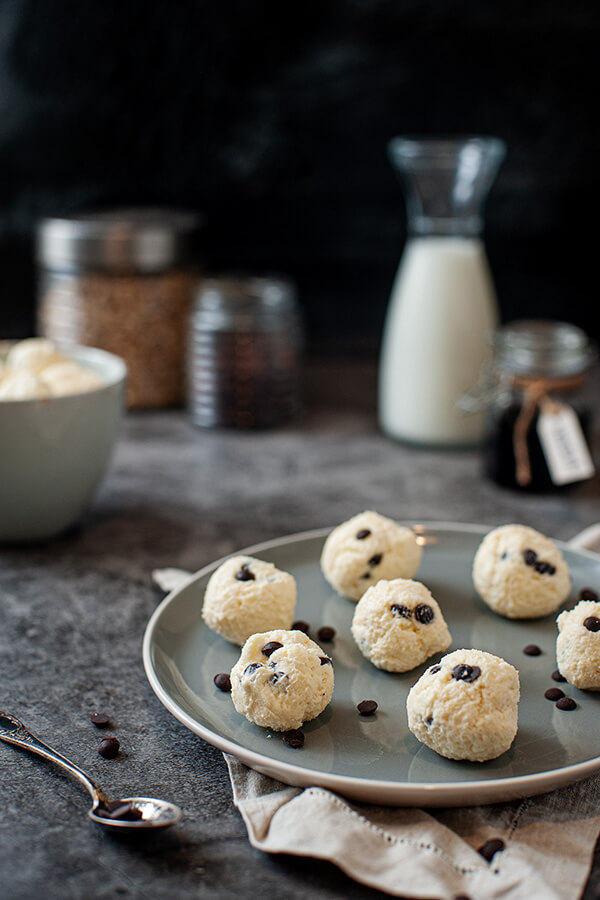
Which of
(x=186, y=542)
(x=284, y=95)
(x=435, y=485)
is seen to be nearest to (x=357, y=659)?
(x=186, y=542)

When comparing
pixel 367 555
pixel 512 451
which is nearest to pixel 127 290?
pixel 512 451

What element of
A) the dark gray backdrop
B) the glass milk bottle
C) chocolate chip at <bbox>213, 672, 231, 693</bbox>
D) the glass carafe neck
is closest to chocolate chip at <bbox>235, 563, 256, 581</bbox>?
chocolate chip at <bbox>213, 672, 231, 693</bbox>

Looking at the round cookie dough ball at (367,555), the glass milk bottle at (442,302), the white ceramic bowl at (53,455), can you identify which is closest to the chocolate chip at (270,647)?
the round cookie dough ball at (367,555)

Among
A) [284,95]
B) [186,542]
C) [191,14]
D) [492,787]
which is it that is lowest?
[186,542]

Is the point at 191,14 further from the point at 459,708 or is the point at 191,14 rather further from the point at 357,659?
the point at 459,708

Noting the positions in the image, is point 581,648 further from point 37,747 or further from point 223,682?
point 37,747
